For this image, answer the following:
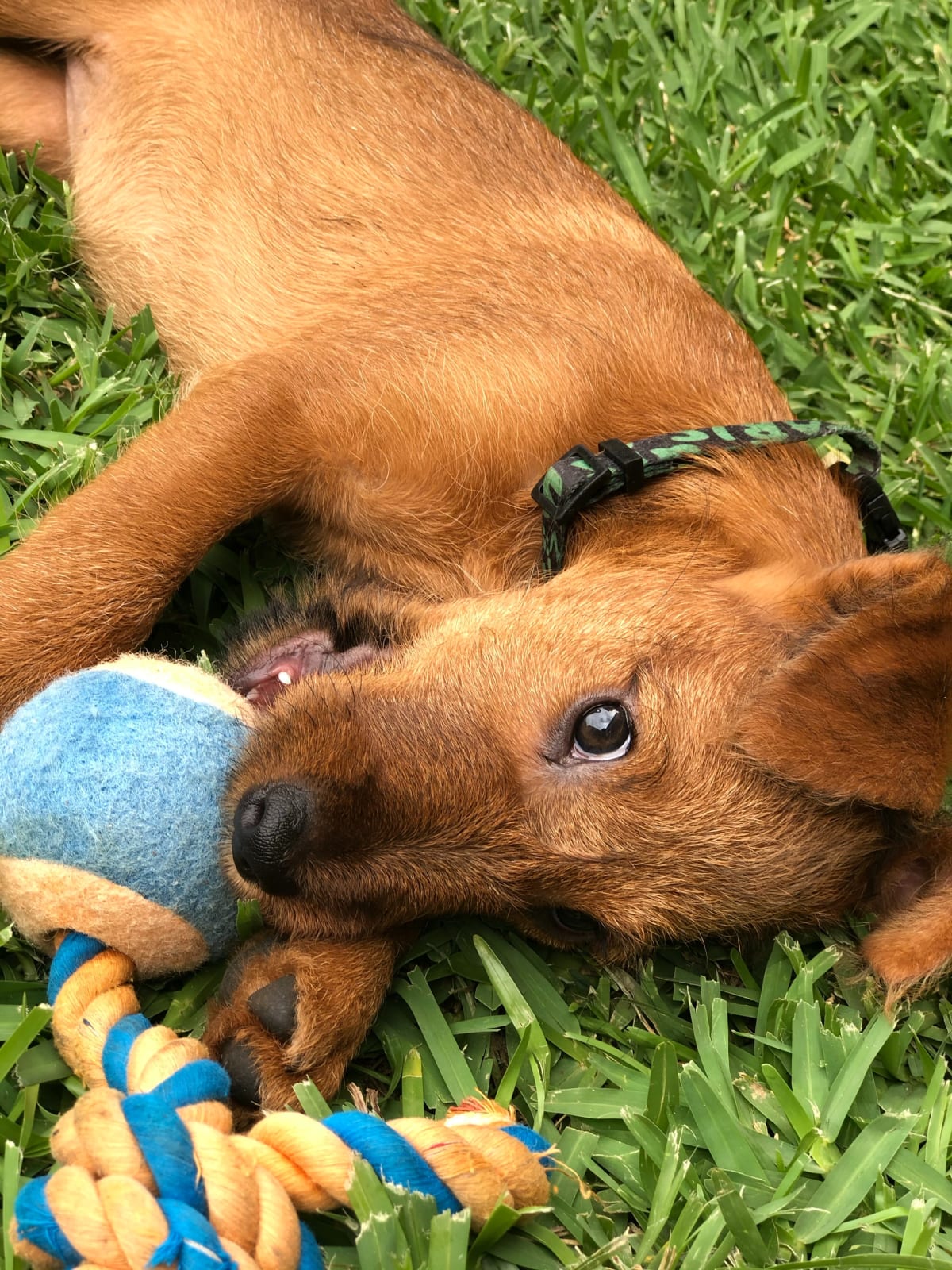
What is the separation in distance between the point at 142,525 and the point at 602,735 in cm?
116

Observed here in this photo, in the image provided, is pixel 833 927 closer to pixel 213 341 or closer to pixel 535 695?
pixel 535 695

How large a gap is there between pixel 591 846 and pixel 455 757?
323mm

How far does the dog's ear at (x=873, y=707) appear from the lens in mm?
2461

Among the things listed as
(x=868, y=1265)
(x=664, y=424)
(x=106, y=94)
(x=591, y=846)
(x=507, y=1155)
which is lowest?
(x=868, y=1265)

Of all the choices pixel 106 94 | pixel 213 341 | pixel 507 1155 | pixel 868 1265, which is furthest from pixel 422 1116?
pixel 106 94

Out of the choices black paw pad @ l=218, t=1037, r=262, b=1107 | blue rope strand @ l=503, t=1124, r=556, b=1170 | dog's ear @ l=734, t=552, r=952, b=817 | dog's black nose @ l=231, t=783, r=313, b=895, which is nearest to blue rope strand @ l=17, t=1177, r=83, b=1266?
black paw pad @ l=218, t=1037, r=262, b=1107

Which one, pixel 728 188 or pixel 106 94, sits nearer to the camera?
pixel 106 94

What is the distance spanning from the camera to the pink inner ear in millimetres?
3012

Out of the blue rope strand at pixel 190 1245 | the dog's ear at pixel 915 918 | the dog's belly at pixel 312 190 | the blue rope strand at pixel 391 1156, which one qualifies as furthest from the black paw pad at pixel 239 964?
the dog's belly at pixel 312 190

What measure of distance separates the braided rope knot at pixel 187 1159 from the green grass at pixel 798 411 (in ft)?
0.27

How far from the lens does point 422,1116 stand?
2.49m

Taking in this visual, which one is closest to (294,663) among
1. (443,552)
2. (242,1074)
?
(443,552)

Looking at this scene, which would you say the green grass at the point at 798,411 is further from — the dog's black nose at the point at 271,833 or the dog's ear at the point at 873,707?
the dog's ear at the point at 873,707

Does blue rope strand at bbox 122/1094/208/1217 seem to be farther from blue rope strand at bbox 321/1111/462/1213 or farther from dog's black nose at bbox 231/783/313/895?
dog's black nose at bbox 231/783/313/895
